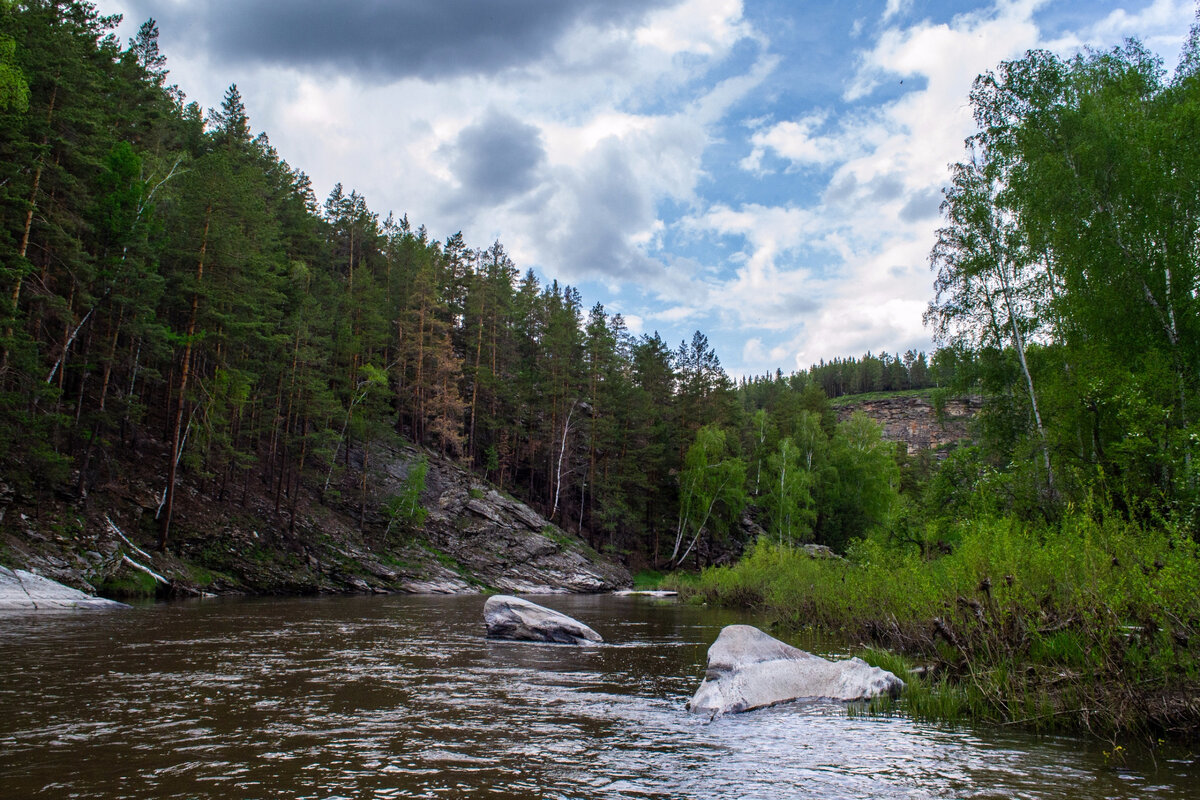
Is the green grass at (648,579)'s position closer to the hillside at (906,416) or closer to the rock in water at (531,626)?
the rock in water at (531,626)

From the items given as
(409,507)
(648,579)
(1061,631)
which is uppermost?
(409,507)

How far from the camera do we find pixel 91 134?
2480 cm

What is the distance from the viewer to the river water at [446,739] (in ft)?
17.3

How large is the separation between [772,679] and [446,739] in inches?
192

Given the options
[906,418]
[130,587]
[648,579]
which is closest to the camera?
[130,587]

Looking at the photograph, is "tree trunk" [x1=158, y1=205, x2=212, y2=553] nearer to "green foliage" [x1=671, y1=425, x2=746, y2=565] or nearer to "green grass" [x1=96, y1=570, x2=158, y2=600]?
"green grass" [x1=96, y1=570, x2=158, y2=600]

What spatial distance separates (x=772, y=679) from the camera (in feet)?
31.0

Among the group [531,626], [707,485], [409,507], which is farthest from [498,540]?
[531,626]

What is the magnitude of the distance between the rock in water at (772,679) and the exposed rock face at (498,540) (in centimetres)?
3117

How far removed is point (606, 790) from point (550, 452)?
50.9m

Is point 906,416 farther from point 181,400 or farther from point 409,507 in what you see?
point 181,400

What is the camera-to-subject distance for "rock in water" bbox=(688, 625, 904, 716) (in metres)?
8.77

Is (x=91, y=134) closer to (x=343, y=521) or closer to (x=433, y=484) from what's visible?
(x=343, y=521)

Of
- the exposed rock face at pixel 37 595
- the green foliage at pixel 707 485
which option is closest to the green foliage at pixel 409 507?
the exposed rock face at pixel 37 595
